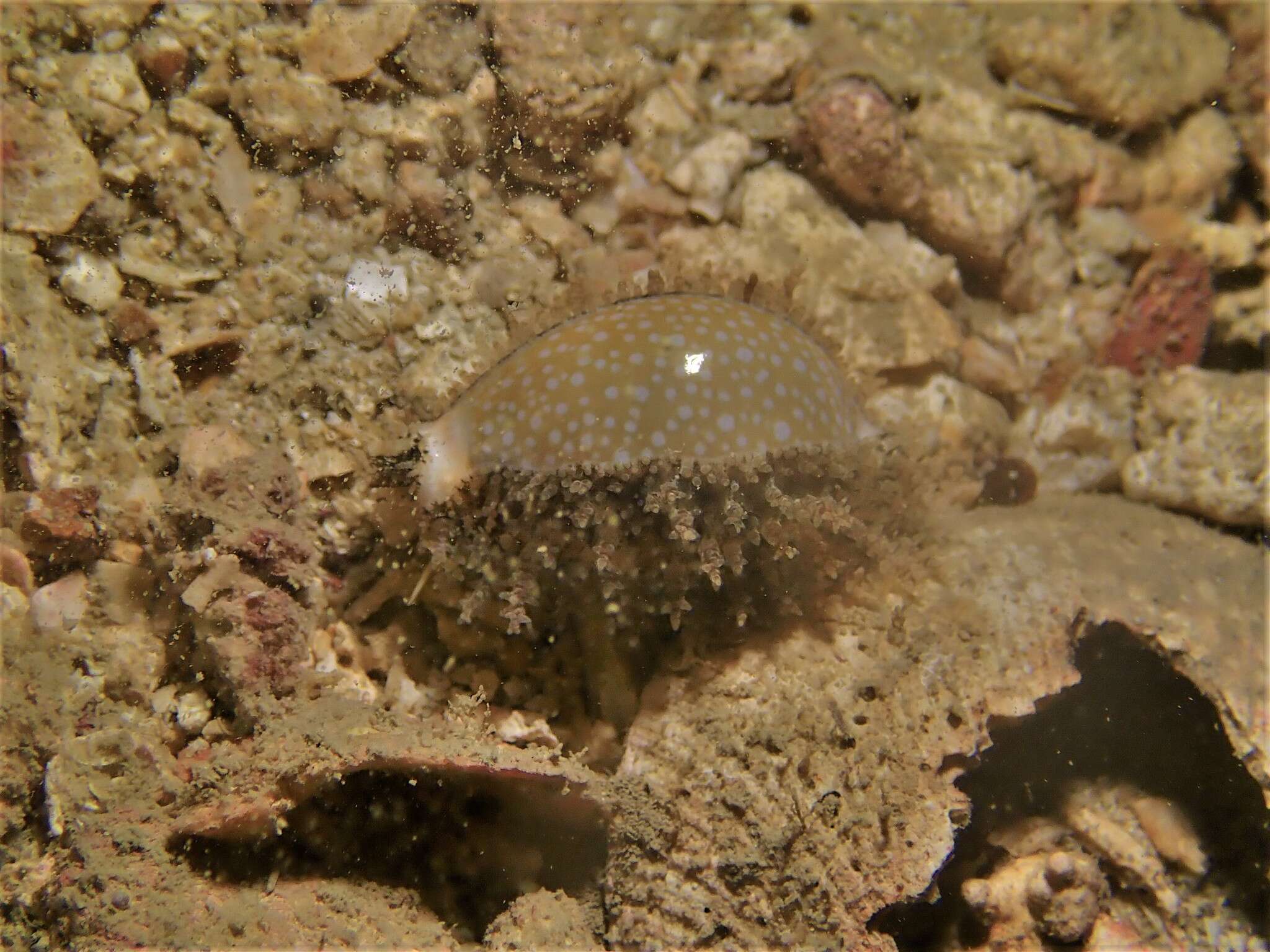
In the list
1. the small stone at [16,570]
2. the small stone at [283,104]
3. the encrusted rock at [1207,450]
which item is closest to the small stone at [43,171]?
the small stone at [283,104]

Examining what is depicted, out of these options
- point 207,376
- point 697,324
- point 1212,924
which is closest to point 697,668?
point 697,324

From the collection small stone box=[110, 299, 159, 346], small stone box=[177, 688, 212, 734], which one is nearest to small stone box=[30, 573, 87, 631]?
small stone box=[177, 688, 212, 734]

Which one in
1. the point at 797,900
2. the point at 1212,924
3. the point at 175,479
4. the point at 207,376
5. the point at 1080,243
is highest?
the point at 1080,243

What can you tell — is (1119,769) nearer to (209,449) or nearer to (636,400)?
(636,400)

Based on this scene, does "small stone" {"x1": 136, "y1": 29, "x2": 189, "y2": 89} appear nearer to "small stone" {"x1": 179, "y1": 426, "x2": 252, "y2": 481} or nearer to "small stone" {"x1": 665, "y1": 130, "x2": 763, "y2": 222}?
"small stone" {"x1": 179, "y1": 426, "x2": 252, "y2": 481}

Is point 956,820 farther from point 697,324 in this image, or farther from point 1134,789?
point 697,324

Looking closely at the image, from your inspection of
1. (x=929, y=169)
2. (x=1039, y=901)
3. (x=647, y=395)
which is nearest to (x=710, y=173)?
(x=929, y=169)
